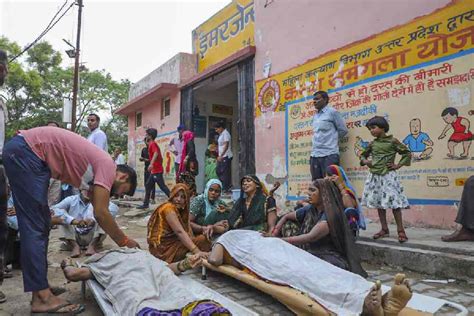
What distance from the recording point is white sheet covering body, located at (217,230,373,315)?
85.4 inches

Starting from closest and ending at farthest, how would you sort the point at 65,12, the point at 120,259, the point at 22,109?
the point at 120,259
the point at 65,12
the point at 22,109

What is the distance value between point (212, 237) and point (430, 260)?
2147 mm

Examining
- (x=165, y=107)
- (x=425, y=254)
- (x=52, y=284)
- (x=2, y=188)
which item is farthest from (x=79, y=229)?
(x=165, y=107)

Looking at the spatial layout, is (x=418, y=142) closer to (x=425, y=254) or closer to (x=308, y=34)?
(x=425, y=254)

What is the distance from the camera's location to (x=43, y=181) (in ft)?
8.14

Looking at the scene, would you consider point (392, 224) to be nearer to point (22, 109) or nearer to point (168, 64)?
point (168, 64)

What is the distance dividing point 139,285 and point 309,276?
1.08 m

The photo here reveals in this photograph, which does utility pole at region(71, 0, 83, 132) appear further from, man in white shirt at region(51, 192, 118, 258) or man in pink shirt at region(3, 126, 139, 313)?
man in pink shirt at region(3, 126, 139, 313)

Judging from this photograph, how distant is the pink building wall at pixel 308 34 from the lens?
14.4 ft

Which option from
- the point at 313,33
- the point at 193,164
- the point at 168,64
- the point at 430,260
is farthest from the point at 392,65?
the point at 168,64

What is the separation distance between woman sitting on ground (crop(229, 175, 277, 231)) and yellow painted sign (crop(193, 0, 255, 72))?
4.26 meters

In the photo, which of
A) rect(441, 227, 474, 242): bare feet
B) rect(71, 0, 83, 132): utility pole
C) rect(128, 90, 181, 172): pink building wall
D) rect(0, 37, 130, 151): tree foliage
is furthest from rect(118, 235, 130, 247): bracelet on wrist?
rect(0, 37, 130, 151): tree foliage

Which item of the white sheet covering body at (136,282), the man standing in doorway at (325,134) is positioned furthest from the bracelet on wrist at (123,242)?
A: the man standing in doorway at (325,134)

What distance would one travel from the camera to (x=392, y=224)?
4.72 meters
